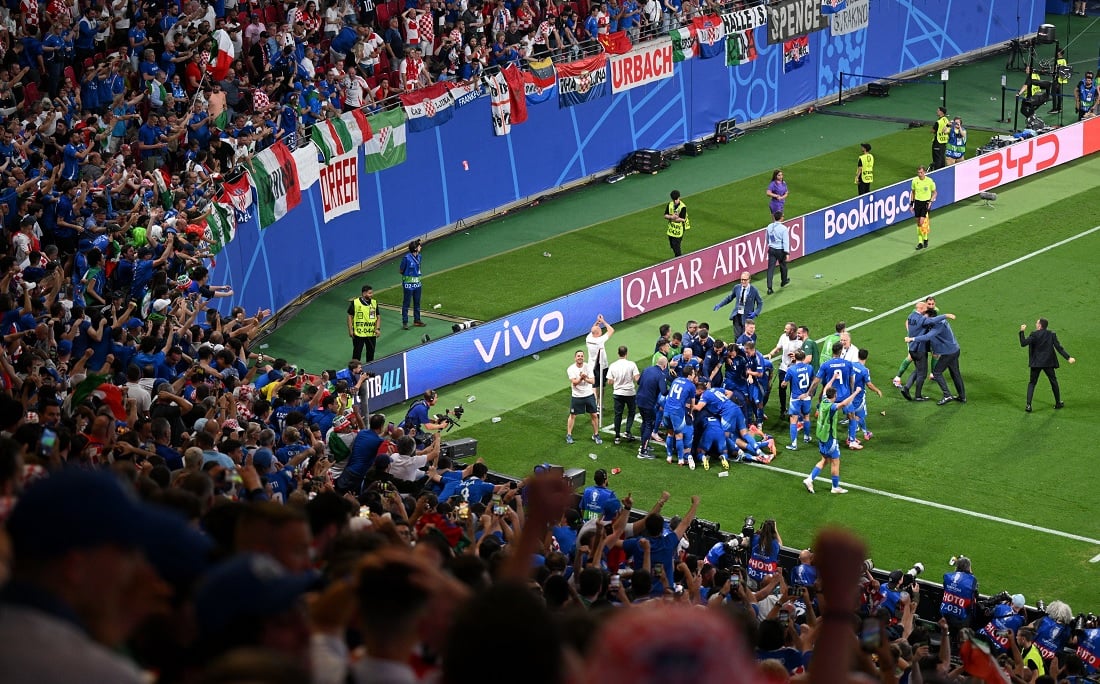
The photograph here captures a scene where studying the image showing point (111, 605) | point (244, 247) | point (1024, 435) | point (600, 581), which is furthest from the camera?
point (244, 247)

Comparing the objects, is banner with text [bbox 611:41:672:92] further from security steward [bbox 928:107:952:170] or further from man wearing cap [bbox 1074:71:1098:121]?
man wearing cap [bbox 1074:71:1098:121]

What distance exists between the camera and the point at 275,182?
85.0ft

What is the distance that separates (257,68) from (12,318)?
44.0 feet

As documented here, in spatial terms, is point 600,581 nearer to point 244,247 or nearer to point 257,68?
point 244,247

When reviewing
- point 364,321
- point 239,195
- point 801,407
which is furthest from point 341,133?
point 801,407

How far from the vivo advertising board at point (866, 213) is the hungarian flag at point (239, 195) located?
11.5 metres

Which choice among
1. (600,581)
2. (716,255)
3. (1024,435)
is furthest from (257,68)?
(600,581)

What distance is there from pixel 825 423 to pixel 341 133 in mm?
12299

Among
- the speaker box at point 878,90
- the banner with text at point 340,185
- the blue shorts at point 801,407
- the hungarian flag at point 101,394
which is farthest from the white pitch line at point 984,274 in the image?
the hungarian flag at point 101,394

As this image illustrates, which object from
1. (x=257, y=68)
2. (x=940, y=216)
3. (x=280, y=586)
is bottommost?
(x=940, y=216)

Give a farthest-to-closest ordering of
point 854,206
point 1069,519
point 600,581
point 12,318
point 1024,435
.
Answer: point 854,206 → point 1024,435 → point 1069,519 → point 12,318 → point 600,581

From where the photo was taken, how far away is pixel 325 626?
16.1ft

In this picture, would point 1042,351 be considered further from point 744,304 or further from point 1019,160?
point 1019,160

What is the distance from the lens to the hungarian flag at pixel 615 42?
35656 millimetres
